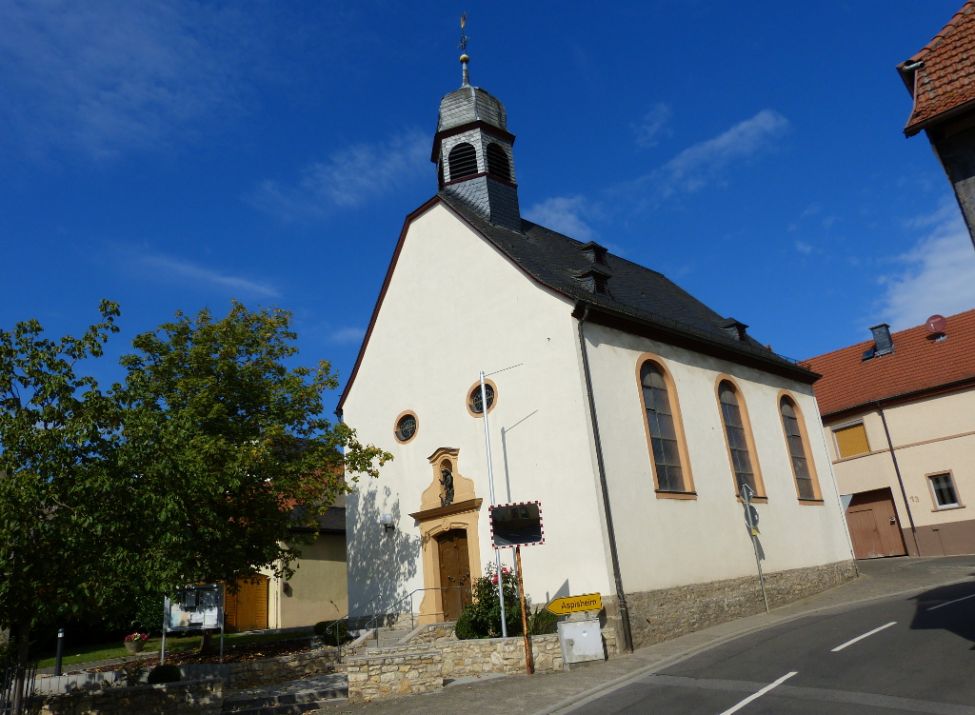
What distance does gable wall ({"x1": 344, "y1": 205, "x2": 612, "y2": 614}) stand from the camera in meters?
13.9

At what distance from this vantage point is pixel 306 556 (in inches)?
948

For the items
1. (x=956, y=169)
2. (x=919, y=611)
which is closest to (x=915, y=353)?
(x=919, y=611)

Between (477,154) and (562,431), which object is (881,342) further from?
(562,431)

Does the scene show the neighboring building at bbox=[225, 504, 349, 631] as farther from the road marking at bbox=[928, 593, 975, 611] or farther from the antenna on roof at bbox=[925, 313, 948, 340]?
the antenna on roof at bbox=[925, 313, 948, 340]

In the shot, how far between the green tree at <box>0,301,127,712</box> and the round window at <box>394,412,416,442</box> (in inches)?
342

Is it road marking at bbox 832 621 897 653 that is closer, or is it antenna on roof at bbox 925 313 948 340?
road marking at bbox 832 621 897 653

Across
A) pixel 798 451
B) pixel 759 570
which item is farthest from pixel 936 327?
pixel 759 570

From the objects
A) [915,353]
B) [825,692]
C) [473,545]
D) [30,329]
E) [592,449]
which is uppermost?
[915,353]

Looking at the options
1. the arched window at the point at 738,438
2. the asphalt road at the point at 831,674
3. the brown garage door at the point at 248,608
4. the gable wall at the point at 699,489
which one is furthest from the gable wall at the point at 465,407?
the brown garage door at the point at 248,608

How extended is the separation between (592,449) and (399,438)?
5.93 meters

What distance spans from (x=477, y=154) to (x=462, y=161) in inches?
19.9

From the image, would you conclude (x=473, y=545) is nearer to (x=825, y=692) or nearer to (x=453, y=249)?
(x=453, y=249)

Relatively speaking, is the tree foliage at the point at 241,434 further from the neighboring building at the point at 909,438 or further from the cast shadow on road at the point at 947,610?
the neighboring building at the point at 909,438

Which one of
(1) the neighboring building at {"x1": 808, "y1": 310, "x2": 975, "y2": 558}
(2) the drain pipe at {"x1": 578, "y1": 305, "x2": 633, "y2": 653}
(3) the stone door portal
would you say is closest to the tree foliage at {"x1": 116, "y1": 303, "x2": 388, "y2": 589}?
(3) the stone door portal
